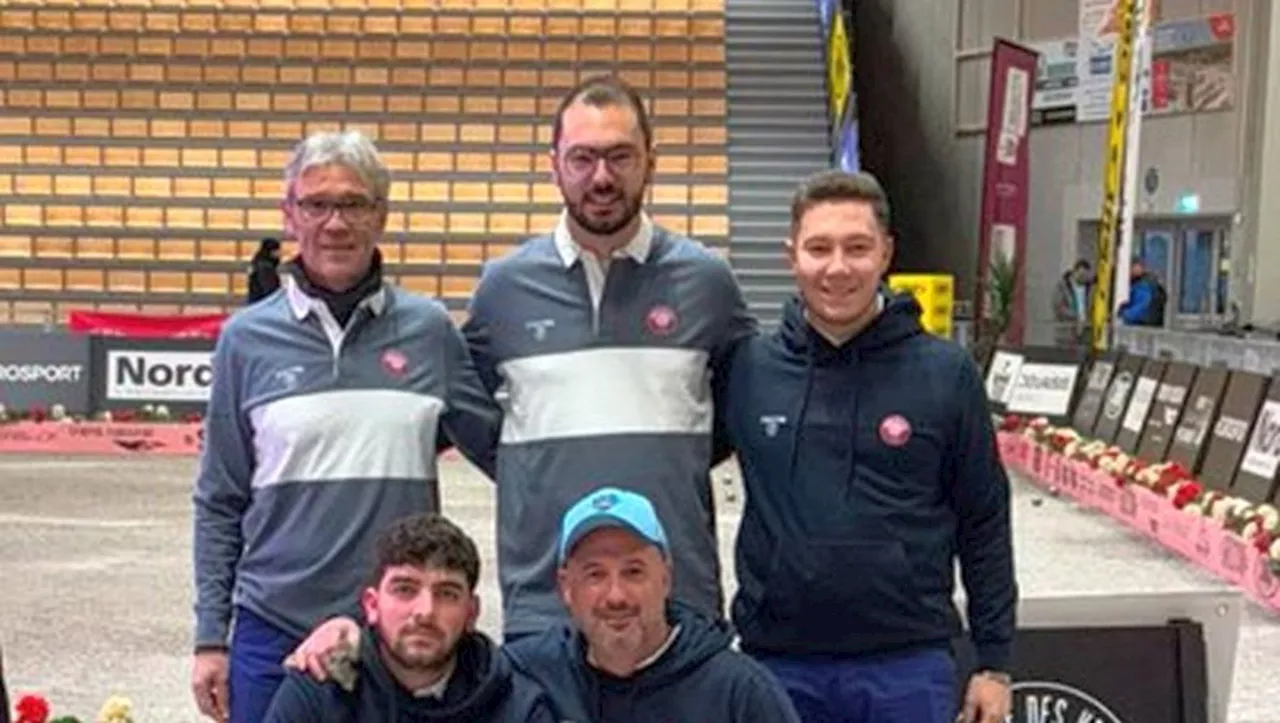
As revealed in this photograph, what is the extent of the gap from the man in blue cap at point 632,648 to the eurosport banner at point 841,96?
1364cm

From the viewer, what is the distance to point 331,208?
2688 mm

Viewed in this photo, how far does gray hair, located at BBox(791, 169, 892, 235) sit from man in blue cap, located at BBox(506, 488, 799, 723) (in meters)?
0.56

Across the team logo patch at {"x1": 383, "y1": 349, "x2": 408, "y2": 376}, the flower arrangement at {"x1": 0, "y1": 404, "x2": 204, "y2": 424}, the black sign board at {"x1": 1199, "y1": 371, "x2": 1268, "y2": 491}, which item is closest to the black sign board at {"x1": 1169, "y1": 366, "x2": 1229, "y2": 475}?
the black sign board at {"x1": 1199, "y1": 371, "x2": 1268, "y2": 491}

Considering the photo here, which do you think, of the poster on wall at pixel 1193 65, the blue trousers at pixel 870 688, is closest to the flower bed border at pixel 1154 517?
the blue trousers at pixel 870 688

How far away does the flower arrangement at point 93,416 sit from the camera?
39.6 feet

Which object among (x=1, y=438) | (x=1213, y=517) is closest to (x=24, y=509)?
(x=1, y=438)

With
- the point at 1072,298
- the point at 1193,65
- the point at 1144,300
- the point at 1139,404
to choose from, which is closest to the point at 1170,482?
the point at 1139,404

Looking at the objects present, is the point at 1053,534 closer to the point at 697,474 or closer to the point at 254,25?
the point at 697,474

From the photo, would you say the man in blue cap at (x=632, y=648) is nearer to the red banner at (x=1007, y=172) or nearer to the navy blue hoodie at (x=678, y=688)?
the navy blue hoodie at (x=678, y=688)

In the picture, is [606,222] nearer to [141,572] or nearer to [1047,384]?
[141,572]

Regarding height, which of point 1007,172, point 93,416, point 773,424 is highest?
point 1007,172

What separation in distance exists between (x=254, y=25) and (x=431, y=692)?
18.2 m

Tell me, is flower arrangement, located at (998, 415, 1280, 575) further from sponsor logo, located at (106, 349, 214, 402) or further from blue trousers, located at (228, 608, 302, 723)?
sponsor logo, located at (106, 349, 214, 402)

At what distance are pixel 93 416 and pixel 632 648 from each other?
10.6 m
